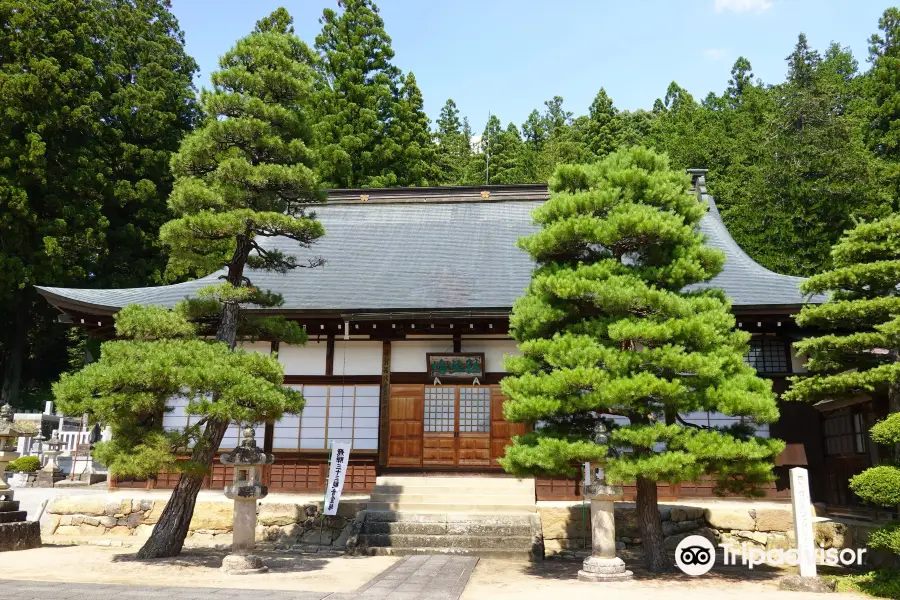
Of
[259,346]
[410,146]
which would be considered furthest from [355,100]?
[259,346]

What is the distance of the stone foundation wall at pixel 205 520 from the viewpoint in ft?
34.3

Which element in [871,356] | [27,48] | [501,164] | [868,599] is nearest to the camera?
[868,599]

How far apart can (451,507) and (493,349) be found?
121 inches

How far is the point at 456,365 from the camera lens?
1192 cm

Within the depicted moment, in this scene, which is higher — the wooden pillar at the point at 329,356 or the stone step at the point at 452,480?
the wooden pillar at the point at 329,356

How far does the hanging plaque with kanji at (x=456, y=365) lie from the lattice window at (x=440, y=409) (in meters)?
0.32

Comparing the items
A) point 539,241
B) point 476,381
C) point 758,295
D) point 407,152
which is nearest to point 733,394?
point 539,241

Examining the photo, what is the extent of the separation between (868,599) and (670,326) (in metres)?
3.52

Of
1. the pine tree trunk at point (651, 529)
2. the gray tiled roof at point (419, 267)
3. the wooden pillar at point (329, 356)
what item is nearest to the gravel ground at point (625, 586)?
the pine tree trunk at point (651, 529)

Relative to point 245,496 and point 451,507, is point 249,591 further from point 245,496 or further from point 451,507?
point 451,507

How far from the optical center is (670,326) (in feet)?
24.6

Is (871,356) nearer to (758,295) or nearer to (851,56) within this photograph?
(758,295)

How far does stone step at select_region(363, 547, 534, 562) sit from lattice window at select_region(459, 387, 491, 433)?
2.81m

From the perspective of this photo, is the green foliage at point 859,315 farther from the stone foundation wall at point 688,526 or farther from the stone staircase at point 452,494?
the stone staircase at point 452,494
